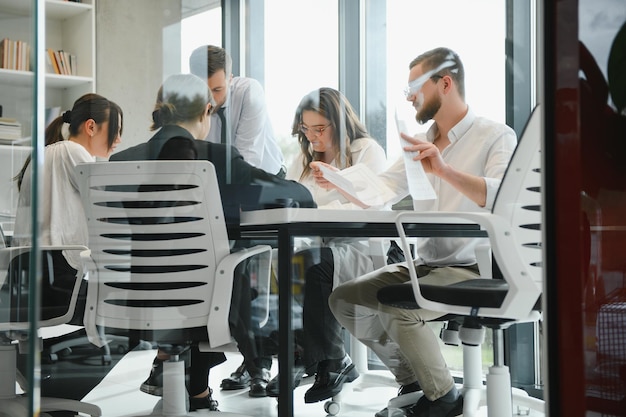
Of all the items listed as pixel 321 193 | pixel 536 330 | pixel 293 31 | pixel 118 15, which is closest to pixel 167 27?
pixel 118 15

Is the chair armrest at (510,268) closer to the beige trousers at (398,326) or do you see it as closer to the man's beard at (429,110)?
the beige trousers at (398,326)

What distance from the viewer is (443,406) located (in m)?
2.40

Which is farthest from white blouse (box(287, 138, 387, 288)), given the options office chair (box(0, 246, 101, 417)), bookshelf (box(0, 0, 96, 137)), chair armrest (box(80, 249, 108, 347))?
office chair (box(0, 246, 101, 417))

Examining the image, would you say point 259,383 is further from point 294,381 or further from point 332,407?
point 294,381

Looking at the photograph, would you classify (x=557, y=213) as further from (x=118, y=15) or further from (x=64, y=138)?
(x=118, y=15)

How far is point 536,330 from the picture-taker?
117 inches

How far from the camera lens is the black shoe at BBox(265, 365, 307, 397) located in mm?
2226

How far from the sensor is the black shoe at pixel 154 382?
96.4 inches

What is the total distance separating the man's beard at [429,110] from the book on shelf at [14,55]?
1964 mm

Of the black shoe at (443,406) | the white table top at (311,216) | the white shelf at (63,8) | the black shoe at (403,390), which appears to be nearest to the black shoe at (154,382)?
the white table top at (311,216)

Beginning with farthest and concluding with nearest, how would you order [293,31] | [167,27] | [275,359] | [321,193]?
1. [293,31]
2. [167,27]
3. [321,193]
4. [275,359]

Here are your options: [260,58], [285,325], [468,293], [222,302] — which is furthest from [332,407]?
[260,58]

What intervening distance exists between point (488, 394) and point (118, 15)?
2255 millimetres

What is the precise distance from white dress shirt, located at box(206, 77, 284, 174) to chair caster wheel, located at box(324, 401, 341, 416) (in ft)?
2.75
